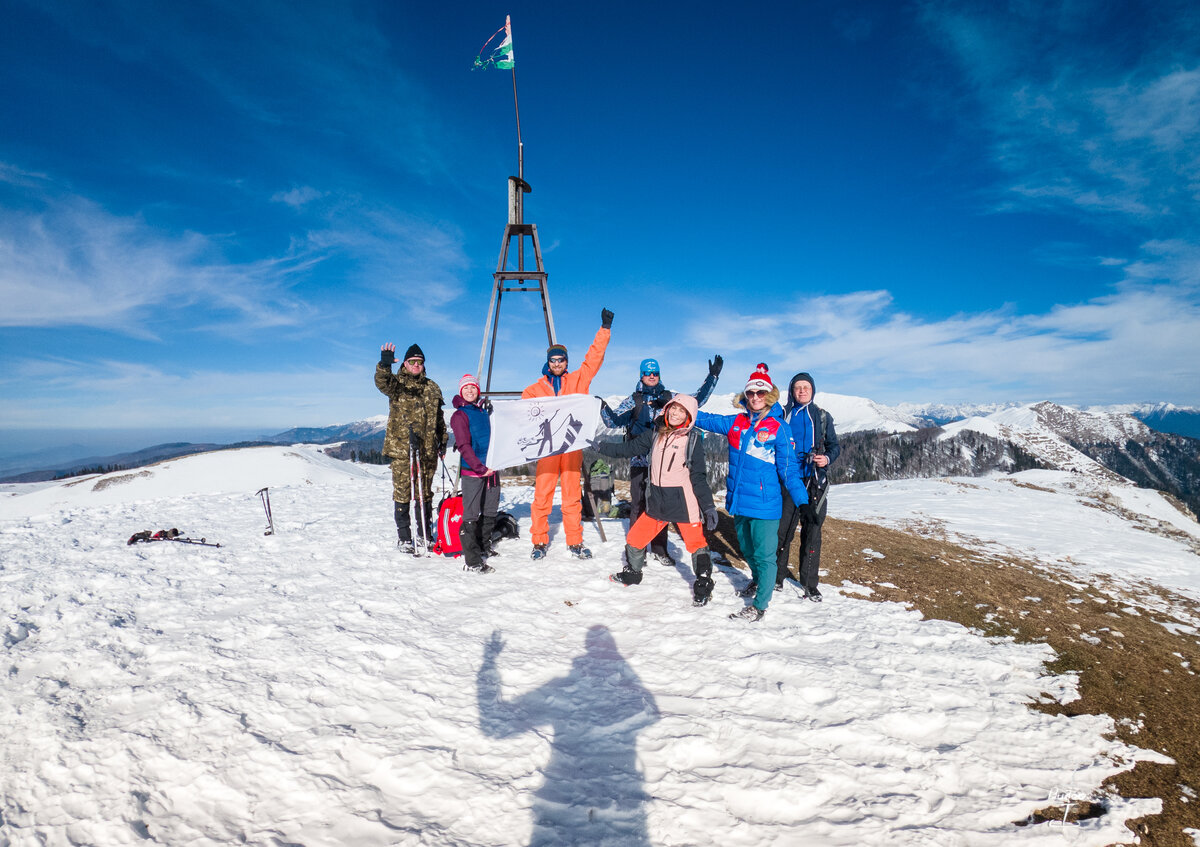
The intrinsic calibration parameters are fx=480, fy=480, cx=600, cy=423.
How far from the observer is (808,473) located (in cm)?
718

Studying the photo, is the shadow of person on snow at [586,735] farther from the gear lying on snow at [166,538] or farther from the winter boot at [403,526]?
the gear lying on snow at [166,538]

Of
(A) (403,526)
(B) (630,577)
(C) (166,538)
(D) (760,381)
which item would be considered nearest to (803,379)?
(D) (760,381)

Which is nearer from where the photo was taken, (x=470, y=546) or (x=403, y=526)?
(x=470, y=546)

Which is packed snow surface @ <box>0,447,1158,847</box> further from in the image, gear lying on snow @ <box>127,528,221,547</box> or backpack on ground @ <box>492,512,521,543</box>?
backpack on ground @ <box>492,512,521,543</box>

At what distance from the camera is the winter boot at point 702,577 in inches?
257

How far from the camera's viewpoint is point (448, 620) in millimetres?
5973

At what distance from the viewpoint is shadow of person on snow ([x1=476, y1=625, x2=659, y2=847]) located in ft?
10.2

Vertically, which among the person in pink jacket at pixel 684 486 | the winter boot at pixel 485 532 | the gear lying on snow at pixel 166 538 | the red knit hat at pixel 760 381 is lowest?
the gear lying on snow at pixel 166 538

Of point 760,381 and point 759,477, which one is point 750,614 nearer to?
point 759,477

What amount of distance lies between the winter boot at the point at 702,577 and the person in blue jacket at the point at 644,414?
156 cm

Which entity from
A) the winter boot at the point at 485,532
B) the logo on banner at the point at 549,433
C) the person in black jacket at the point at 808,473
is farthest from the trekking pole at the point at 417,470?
the person in black jacket at the point at 808,473

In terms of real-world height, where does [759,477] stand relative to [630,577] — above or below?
above

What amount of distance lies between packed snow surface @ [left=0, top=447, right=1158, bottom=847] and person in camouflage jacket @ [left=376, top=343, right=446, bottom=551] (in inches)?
67.0

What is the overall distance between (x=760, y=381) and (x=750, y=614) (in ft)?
10.1
